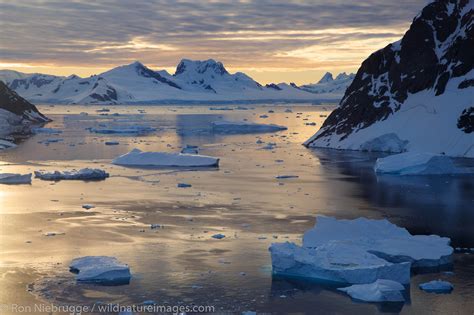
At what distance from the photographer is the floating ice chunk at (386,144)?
49.4 m

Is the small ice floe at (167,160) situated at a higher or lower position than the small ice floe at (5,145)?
higher

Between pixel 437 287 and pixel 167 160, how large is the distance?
85.8 feet

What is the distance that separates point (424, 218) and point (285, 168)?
16.0 meters

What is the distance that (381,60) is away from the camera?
2345 inches

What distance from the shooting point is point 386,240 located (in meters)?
19.0

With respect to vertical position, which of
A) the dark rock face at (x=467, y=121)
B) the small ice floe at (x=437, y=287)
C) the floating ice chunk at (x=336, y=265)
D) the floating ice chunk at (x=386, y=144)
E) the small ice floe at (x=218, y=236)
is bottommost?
the small ice floe at (x=437, y=287)

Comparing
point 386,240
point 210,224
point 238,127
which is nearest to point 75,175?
point 210,224

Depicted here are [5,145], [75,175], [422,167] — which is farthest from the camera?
[5,145]

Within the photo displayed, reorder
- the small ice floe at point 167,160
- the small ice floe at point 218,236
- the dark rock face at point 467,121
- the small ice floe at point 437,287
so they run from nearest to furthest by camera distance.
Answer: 1. the small ice floe at point 437,287
2. the small ice floe at point 218,236
3. the small ice floe at point 167,160
4. the dark rock face at point 467,121

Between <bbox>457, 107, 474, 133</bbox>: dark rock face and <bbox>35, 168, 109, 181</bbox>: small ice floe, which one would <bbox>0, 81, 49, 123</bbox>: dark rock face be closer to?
<bbox>35, 168, 109, 181</bbox>: small ice floe

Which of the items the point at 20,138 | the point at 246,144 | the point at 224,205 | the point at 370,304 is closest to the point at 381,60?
the point at 246,144

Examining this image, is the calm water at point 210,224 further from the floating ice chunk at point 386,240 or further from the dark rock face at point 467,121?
the dark rock face at point 467,121

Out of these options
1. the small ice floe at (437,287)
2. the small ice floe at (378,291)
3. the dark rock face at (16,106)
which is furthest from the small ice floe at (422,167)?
the dark rock face at (16,106)

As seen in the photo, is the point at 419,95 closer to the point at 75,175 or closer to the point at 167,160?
the point at 167,160
